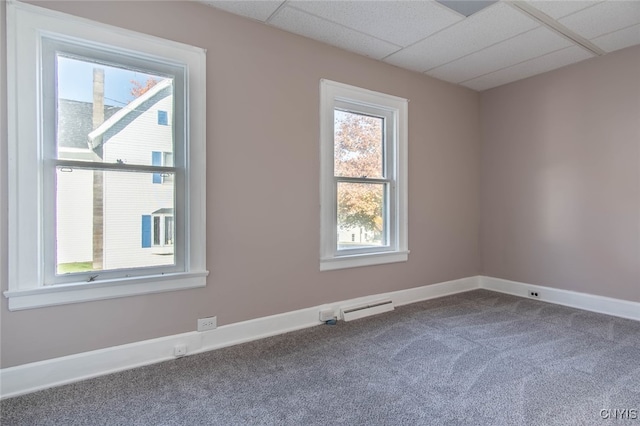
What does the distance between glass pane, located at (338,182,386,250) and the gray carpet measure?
0.91 meters

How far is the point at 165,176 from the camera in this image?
7.94 ft

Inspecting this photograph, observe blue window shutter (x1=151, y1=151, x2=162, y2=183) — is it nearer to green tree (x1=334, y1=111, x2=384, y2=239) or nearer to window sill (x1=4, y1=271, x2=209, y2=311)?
window sill (x1=4, y1=271, x2=209, y2=311)

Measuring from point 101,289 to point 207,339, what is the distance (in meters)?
0.82

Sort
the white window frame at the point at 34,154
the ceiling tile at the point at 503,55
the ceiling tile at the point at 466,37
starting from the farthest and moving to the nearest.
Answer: the ceiling tile at the point at 503,55, the ceiling tile at the point at 466,37, the white window frame at the point at 34,154

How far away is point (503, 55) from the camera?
332 cm

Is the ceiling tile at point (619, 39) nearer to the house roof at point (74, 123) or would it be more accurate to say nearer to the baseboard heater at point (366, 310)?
the baseboard heater at point (366, 310)

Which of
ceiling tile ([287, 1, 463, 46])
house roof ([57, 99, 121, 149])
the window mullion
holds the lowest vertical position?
A: the window mullion

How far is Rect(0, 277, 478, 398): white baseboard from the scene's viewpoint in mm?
1928

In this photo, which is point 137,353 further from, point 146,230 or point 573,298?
point 573,298

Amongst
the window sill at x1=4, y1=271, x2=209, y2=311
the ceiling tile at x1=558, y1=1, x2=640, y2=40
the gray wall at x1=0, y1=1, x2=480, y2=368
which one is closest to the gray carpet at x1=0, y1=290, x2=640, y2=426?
the gray wall at x1=0, y1=1, x2=480, y2=368

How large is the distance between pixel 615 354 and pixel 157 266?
11.3ft

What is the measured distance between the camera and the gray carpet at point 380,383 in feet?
5.63

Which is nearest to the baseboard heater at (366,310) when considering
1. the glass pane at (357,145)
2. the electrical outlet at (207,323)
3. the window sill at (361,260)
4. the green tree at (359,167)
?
the window sill at (361,260)

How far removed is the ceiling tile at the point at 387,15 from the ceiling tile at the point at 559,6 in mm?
548
